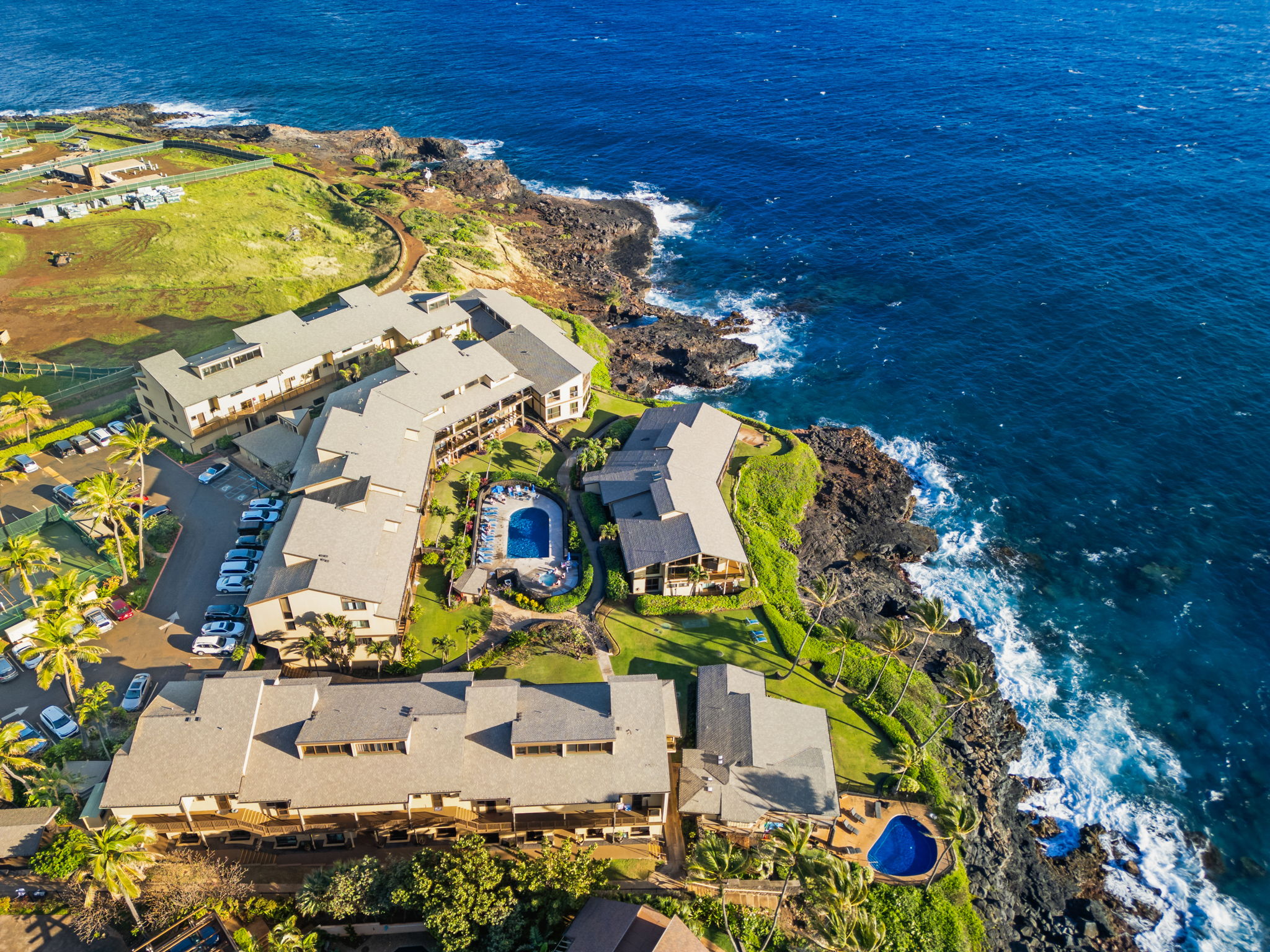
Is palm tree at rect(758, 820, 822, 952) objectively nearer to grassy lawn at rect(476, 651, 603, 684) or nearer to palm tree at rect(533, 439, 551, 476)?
grassy lawn at rect(476, 651, 603, 684)

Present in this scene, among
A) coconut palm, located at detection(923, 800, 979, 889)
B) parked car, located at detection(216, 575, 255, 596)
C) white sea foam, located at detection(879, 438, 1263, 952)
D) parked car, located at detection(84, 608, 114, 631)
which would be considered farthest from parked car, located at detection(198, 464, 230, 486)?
coconut palm, located at detection(923, 800, 979, 889)

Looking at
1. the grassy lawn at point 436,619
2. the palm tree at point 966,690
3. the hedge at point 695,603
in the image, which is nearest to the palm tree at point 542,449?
the grassy lawn at point 436,619

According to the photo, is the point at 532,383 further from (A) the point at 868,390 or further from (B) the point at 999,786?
(B) the point at 999,786

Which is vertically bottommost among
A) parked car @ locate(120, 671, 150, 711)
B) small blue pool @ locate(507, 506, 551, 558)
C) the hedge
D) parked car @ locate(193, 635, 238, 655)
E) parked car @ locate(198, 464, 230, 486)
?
parked car @ locate(120, 671, 150, 711)

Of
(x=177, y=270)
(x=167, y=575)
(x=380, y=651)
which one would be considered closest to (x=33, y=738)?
(x=167, y=575)

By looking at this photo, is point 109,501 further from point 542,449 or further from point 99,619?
point 542,449

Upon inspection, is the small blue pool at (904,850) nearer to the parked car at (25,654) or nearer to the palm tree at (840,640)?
the palm tree at (840,640)
